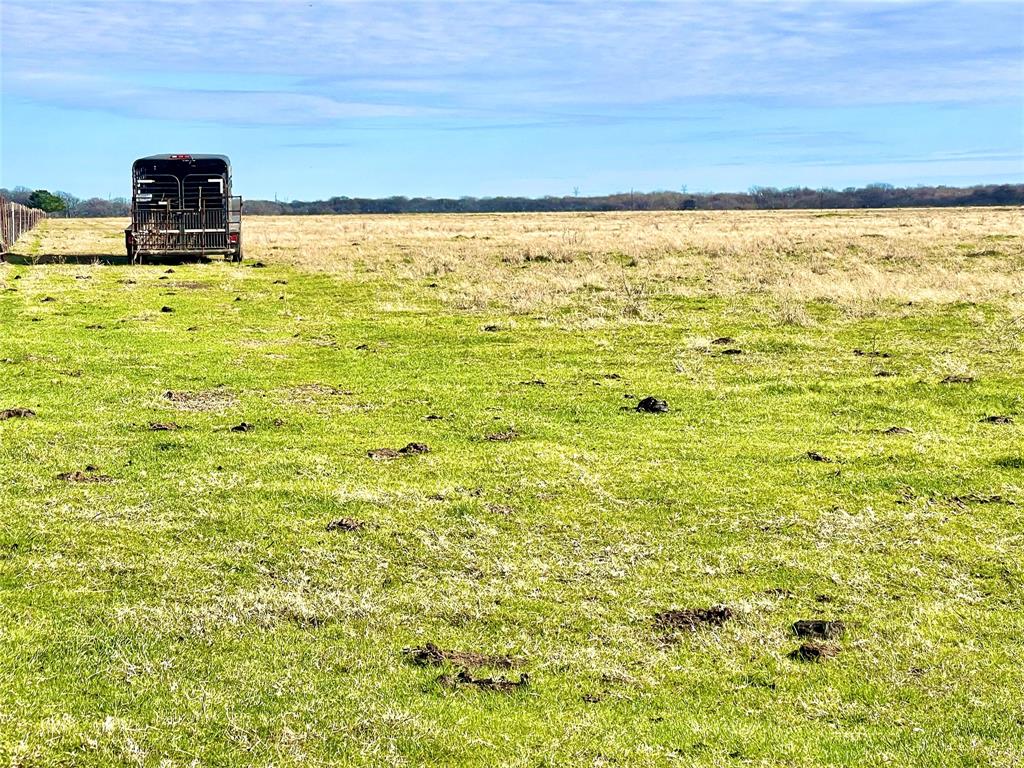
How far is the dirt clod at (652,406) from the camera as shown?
1570 cm

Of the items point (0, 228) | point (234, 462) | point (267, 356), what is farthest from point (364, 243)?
point (234, 462)

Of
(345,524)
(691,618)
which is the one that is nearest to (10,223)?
(345,524)

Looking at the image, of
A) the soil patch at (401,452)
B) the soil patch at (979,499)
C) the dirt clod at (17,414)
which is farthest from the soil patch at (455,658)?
the dirt clod at (17,414)

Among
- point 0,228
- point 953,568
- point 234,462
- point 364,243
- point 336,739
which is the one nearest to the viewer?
point 336,739

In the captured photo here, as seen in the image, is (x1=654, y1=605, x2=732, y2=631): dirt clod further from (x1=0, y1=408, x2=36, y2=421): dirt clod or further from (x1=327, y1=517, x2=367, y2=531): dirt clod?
(x1=0, y1=408, x2=36, y2=421): dirt clod

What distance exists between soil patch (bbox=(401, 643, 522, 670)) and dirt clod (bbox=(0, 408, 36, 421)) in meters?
9.18

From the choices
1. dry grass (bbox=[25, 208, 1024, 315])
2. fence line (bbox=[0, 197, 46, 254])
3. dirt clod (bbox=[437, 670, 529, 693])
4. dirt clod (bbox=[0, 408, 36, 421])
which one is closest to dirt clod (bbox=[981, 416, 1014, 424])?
dry grass (bbox=[25, 208, 1024, 315])

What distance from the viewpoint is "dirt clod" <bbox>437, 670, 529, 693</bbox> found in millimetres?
7004

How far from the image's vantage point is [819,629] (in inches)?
315

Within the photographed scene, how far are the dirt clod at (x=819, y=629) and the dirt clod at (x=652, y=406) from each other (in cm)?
768

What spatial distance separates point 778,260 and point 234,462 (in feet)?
98.1

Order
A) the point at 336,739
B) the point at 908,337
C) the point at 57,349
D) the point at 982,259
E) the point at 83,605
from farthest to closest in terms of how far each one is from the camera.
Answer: the point at 982,259, the point at 908,337, the point at 57,349, the point at 83,605, the point at 336,739

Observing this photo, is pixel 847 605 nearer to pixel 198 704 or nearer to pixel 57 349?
pixel 198 704

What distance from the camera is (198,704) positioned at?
662 cm
